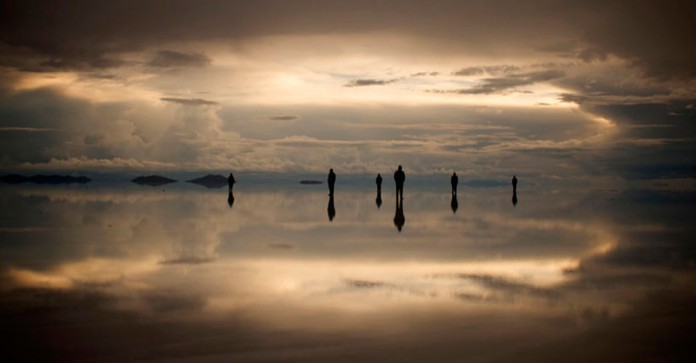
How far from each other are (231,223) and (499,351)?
23095mm

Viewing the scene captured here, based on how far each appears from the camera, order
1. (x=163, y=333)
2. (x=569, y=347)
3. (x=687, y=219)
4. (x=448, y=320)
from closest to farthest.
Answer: (x=569, y=347) < (x=163, y=333) < (x=448, y=320) < (x=687, y=219)

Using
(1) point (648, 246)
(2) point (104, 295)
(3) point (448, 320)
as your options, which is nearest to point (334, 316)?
(3) point (448, 320)

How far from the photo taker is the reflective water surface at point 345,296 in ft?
31.6

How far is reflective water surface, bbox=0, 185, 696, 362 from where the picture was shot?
9.62 m

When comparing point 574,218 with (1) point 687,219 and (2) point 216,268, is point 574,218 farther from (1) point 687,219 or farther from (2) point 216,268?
(2) point 216,268

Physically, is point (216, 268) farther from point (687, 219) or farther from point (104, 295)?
point (687, 219)

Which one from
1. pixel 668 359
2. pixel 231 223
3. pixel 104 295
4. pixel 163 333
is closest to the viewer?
pixel 668 359

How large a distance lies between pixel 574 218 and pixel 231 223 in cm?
1738

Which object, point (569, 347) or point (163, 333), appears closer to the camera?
point (569, 347)

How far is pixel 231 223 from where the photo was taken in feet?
103

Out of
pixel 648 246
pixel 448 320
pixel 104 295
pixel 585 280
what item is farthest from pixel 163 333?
pixel 648 246

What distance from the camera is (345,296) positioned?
13.4 m

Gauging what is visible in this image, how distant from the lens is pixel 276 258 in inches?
756

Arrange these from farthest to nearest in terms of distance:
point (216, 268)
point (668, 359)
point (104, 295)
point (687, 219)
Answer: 1. point (687, 219)
2. point (216, 268)
3. point (104, 295)
4. point (668, 359)
